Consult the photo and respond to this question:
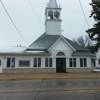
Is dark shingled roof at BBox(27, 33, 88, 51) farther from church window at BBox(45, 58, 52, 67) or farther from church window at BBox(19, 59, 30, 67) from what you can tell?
church window at BBox(19, 59, 30, 67)

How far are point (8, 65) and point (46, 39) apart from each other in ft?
28.8

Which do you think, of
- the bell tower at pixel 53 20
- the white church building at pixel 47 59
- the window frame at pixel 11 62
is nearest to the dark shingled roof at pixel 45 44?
the white church building at pixel 47 59

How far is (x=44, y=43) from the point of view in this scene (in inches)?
1033

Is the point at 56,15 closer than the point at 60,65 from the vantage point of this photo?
No

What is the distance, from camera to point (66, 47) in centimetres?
2466

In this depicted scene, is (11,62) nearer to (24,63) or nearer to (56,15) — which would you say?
(24,63)

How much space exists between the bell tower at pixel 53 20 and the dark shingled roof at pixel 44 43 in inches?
51.8

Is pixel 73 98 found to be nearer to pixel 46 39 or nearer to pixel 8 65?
pixel 8 65

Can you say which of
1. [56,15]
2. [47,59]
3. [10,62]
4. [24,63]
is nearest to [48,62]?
[47,59]

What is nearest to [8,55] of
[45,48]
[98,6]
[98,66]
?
[45,48]

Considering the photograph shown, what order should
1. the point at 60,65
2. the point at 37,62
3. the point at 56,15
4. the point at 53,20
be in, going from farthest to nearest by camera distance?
the point at 56,15 < the point at 53,20 < the point at 60,65 < the point at 37,62

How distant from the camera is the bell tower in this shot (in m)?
29.3

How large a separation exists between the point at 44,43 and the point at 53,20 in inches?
258

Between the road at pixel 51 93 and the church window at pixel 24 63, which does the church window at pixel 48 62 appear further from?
the road at pixel 51 93
